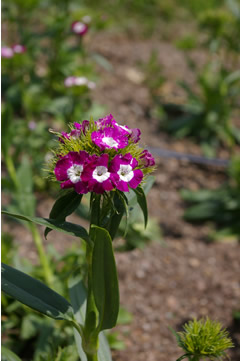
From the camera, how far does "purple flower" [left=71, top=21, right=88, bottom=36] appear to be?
11.3 feet

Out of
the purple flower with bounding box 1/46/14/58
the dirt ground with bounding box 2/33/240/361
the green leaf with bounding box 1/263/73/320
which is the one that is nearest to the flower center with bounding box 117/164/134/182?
the green leaf with bounding box 1/263/73/320

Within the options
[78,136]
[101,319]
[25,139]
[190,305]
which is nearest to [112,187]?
[78,136]

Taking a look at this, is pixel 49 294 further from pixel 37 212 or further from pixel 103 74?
pixel 103 74

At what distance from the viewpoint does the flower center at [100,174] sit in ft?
4.06

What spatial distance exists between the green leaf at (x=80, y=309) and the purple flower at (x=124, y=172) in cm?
58

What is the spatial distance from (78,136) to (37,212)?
172 centimetres

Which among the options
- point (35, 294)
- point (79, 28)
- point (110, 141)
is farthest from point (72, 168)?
point (79, 28)

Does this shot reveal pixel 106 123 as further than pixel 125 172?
Yes

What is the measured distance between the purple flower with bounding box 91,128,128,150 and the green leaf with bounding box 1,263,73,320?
A: 486 mm

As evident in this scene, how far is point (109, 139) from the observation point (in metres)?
1.28

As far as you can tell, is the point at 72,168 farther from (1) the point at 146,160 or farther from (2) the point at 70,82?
(2) the point at 70,82

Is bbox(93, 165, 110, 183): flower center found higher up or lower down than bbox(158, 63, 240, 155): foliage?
lower down

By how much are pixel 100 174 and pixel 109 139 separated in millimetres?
95

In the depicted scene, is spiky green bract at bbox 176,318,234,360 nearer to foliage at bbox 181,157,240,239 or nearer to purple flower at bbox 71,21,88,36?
foliage at bbox 181,157,240,239
